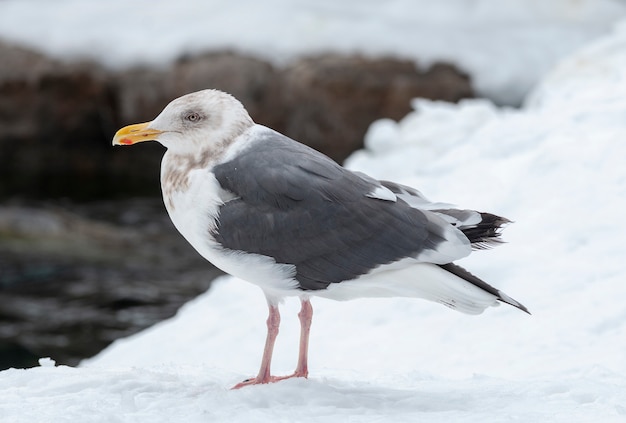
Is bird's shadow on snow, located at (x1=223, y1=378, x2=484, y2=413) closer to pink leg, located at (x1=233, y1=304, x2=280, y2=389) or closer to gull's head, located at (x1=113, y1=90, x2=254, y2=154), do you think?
pink leg, located at (x1=233, y1=304, x2=280, y2=389)

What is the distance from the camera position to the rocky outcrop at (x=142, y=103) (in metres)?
9.93

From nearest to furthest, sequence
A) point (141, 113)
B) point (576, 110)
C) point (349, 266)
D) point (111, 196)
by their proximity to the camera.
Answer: point (349, 266), point (576, 110), point (111, 196), point (141, 113)

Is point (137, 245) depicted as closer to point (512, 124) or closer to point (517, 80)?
point (512, 124)

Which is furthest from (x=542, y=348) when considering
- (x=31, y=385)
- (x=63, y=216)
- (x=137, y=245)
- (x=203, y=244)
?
(x=63, y=216)

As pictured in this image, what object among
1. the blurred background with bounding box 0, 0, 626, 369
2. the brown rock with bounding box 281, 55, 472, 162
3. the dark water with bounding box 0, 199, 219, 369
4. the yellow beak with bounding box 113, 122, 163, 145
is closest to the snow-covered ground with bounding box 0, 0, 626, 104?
the blurred background with bounding box 0, 0, 626, 369

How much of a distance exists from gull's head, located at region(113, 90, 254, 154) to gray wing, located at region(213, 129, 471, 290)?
0.18m

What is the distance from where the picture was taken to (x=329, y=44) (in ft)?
33.8

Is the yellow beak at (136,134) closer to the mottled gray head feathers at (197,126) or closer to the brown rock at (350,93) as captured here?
the mottled gray head feathers at (197,126)

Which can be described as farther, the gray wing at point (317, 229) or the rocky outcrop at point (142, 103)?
the rocky outcrop at point (142, 103)

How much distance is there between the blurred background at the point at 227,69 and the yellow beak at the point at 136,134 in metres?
5.49

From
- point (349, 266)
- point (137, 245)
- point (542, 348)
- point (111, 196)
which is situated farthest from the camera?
point (111, 196)

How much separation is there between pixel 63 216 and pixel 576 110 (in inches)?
177

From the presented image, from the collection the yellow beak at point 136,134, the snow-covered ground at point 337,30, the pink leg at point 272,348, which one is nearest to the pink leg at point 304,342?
the pink leg at point 272,348

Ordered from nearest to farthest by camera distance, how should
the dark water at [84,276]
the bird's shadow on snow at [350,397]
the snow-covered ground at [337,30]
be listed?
the bird's shadow on snow at [350,397] → the dark water at [84,276] → the snow-covered ground at [337,30]
